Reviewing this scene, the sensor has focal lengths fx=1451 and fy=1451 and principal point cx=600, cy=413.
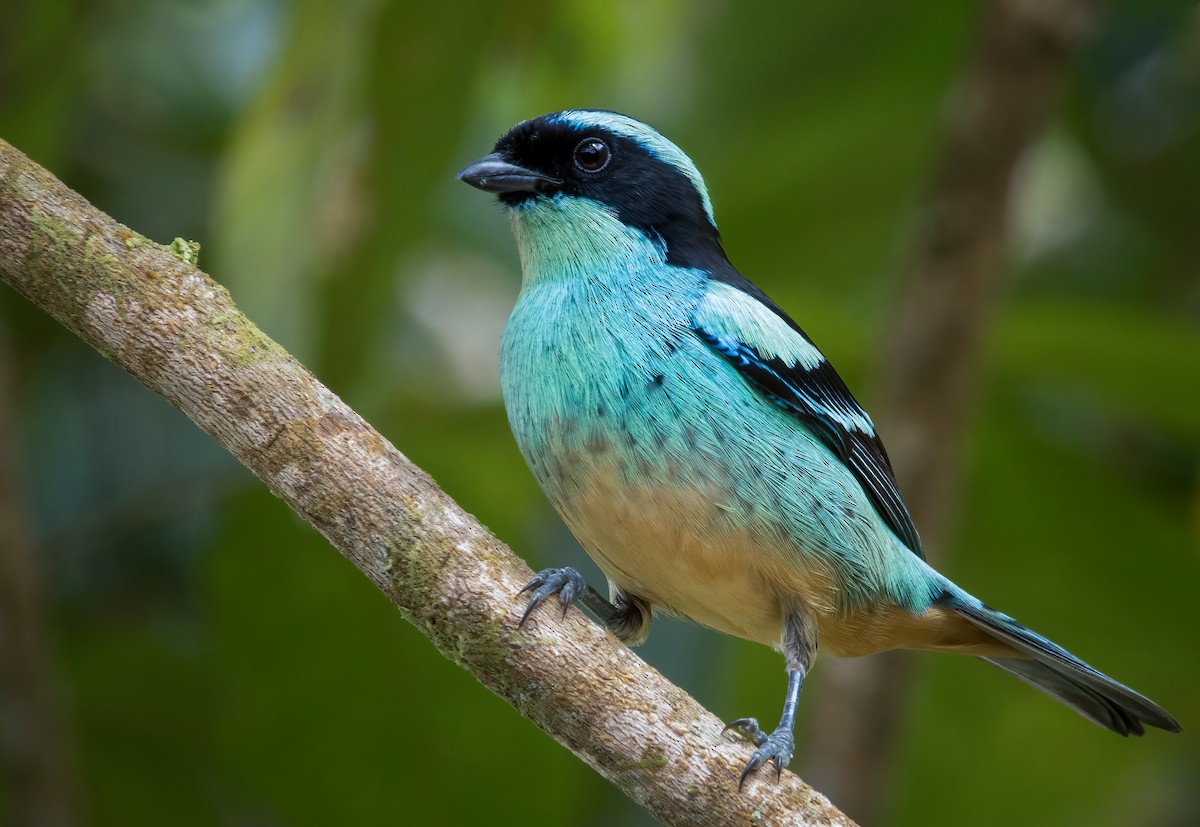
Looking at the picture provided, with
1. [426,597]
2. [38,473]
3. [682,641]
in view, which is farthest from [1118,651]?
[38,473]

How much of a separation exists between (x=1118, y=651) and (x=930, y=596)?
5.56 feet

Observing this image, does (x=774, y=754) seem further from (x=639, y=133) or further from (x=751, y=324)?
(x=639, y=133)

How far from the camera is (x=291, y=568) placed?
423 cm

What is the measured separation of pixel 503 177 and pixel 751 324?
2.14 ft

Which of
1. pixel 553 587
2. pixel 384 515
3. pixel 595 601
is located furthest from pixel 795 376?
pixel 384 515

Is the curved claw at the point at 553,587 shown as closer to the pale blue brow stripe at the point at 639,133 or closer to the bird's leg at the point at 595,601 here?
the bird's leg at the point at 595,601

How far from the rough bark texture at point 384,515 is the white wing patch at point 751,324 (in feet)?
2.79

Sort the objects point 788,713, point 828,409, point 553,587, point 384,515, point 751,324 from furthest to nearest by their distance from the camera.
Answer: point 828,409
point 751,324
point 788,713
point 553,587
point 384,515

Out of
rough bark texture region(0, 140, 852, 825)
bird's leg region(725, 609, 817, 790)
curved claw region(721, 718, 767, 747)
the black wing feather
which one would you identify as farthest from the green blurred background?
curved claw region(721, 718, 767, 747)

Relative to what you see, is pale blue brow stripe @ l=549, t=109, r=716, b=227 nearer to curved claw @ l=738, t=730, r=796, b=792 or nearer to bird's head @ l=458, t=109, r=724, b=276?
bird's head @ l=458, t=109, r=724, b=276

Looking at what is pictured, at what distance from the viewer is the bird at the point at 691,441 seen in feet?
9.01

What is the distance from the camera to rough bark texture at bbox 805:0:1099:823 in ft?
12.8

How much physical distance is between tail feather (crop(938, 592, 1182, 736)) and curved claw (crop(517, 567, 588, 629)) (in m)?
1.05

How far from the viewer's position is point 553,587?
2359mm
